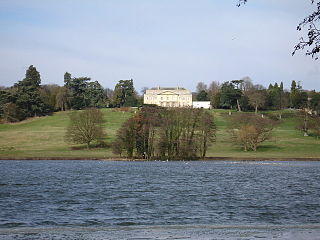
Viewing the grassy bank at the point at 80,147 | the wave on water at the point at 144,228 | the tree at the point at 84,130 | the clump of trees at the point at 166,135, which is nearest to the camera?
the wave on water at the point at 144,228

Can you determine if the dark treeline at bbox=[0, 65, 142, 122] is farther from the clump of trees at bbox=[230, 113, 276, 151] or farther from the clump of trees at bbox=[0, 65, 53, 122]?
the clump of trees at bbox=[230, 113, 276, 151]

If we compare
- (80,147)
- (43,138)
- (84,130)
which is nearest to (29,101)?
(43,138)

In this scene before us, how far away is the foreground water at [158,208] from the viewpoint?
22.2 m

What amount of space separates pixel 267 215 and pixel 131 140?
2345 inches

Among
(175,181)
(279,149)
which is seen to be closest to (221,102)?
(279,149)

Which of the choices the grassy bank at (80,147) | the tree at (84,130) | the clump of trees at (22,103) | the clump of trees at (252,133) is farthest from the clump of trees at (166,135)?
the clump of trees at (22,103)

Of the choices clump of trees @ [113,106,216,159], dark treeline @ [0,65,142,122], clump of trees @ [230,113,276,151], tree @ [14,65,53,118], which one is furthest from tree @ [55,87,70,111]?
clump of trees @ [113,106,216,159]

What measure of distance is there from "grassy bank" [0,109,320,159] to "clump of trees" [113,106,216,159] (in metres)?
5.32

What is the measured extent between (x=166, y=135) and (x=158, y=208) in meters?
55.8

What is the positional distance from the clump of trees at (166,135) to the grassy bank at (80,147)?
5.32 m

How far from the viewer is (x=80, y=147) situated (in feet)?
A: 341

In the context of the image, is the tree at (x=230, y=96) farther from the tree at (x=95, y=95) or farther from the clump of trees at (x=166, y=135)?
the clump of trees at (x=166, y=135)

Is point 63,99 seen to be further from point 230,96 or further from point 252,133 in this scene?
point 252,133

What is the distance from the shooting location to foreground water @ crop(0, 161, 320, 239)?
22.2 meters
